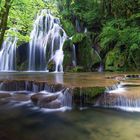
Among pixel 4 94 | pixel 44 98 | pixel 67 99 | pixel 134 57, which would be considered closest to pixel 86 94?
pixel 67 99

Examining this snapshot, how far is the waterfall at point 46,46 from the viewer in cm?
2509

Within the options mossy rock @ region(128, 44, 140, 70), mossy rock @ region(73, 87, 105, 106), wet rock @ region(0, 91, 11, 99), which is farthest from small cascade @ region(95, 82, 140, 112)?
mossy rock @ region(128, 44, 140, 70)

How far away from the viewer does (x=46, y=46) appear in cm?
2578

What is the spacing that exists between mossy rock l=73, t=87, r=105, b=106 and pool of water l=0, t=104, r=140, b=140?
0.58 m

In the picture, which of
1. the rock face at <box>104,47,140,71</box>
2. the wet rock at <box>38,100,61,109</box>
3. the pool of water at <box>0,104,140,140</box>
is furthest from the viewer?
the rock face at <box>104,47,140,71</box>

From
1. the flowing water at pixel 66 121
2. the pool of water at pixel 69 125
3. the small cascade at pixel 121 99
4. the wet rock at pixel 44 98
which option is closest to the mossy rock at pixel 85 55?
the flowing water at pixel 66 121

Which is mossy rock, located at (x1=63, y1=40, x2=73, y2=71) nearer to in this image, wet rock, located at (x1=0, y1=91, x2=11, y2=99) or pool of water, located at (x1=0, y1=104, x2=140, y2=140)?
wet rock, located at (x1=0, y1=91, x2=11, y2=99)

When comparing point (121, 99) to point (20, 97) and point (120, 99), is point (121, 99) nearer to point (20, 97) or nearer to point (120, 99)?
point (120, 99)

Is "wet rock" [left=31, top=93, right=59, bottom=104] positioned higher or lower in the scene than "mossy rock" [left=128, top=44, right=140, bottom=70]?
lower

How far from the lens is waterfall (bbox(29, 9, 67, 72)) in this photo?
82.3 feet

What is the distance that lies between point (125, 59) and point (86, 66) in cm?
326

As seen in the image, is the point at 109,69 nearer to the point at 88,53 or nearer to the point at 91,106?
the point at 88,53

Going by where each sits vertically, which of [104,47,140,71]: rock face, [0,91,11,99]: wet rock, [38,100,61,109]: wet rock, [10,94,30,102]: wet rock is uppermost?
[104,47,140,71]: rock face

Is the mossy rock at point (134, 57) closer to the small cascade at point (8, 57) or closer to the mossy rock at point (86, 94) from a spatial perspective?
the small cascade at point (8, 57)
